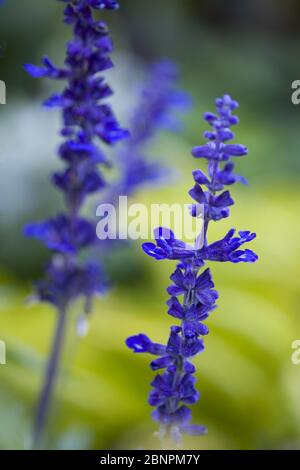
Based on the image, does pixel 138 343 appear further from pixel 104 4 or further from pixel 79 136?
pixel 104 4

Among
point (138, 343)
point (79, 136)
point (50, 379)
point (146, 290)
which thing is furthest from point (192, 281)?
point (146, 290)

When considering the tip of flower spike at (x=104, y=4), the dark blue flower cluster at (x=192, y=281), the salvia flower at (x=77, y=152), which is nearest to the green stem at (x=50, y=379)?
the salvia flower at (x=77, y=152)

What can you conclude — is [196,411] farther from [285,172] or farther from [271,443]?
[285,172]

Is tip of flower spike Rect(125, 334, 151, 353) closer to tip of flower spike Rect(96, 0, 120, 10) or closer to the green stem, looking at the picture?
the green stem

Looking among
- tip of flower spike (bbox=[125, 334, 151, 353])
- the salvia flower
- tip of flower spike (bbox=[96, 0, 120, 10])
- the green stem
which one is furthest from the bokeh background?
tip of flower spike (bbox=[96, 0, 120, 10])
